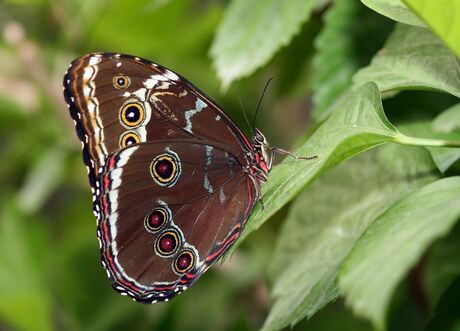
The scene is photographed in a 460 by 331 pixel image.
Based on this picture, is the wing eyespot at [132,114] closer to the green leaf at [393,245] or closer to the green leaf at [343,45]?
the green leaf at [343,45]

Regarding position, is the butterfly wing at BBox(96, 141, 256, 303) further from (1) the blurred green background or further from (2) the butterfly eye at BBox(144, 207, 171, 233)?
(1) the blurred green background

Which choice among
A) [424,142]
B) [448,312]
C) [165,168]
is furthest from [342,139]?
[165,168]

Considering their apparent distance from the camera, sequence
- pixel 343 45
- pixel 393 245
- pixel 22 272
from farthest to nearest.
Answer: pixel 22 272
pixel 343 45
pixel 393 245

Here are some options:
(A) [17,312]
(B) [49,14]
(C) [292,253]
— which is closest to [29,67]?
(B) [49,14]

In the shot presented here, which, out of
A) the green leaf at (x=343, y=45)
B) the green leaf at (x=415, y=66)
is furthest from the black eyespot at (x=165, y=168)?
the green leaf at (x=415, y=66)

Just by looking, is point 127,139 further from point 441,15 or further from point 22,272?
point 22,272
